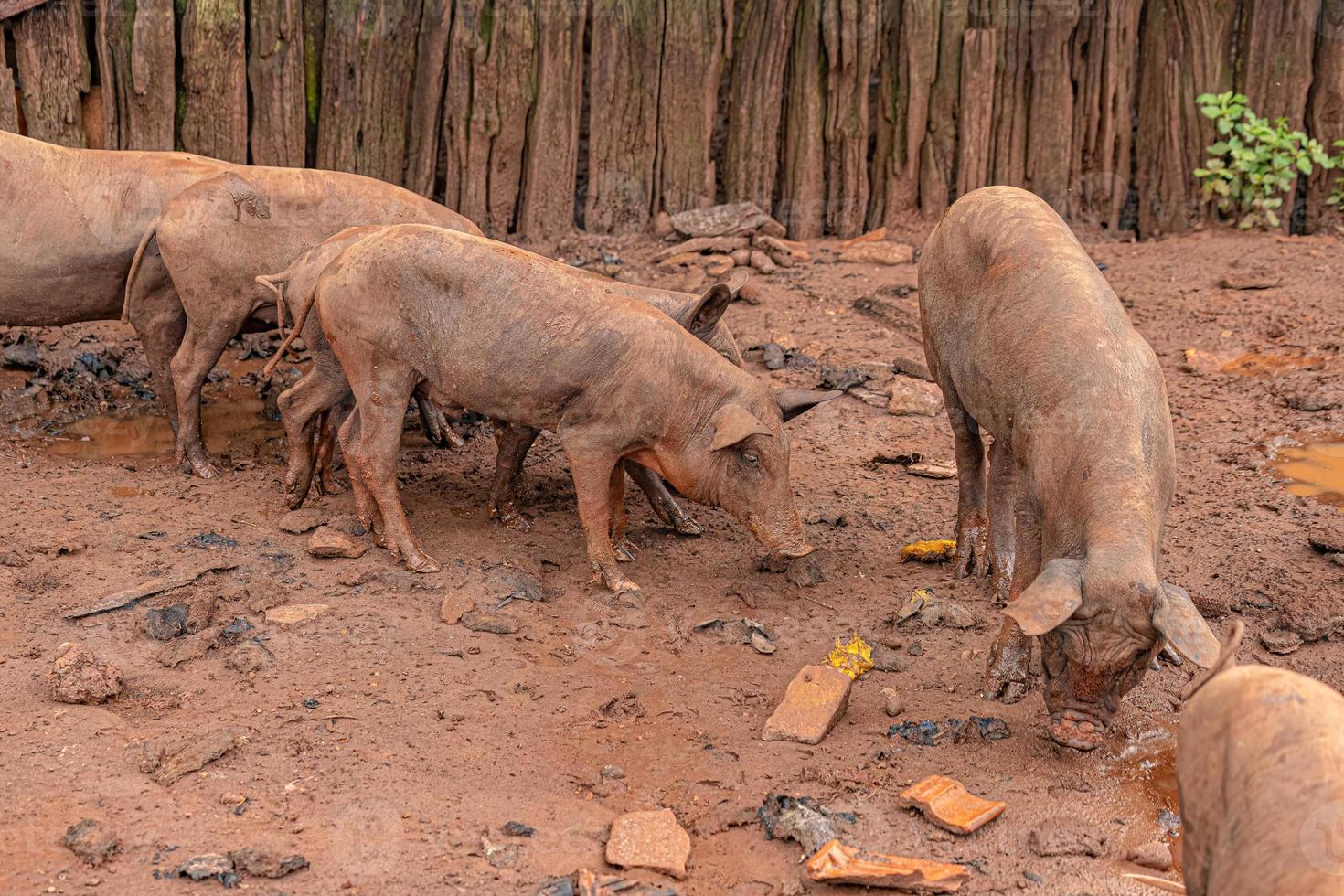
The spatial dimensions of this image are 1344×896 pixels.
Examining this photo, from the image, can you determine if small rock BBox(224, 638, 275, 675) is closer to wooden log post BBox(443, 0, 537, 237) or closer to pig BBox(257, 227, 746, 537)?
pig BBox(257, 227, 746, 537)

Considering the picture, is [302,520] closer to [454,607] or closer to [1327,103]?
[454,607]

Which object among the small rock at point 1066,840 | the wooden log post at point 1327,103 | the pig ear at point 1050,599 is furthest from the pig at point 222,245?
the wooden log post at point 1327,103

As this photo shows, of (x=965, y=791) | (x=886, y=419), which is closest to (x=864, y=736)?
(x=965, y=791)

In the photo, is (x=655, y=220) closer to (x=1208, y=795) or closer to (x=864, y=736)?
(x=864, y=736)

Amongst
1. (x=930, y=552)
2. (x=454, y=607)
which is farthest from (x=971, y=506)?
(x=454, y=607)

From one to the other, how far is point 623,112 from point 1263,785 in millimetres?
8999

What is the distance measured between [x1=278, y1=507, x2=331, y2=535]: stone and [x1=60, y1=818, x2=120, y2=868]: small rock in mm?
2786

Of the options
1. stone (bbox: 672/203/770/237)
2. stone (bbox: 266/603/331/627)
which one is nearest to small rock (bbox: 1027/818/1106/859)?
stone (bbox: 266/603/331/627)

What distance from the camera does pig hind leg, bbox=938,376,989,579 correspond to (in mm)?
7273

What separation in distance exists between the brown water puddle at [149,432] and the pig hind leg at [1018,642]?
16.7 ft

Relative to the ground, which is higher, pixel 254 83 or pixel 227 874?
pixel 254 83

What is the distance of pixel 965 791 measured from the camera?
5238 mm

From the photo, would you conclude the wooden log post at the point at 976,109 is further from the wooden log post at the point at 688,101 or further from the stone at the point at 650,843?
the stone at the point at 650,843

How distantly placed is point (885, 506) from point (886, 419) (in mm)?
1229
